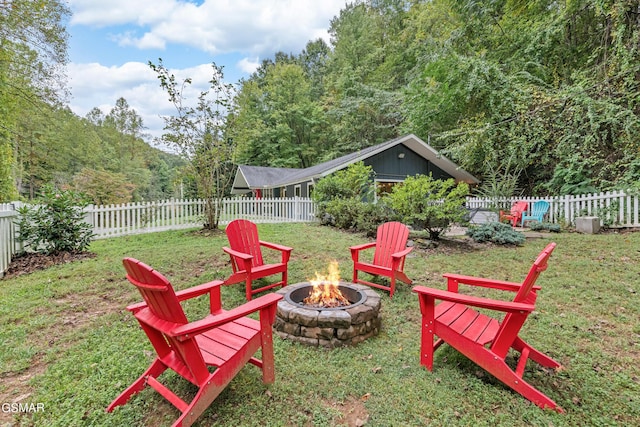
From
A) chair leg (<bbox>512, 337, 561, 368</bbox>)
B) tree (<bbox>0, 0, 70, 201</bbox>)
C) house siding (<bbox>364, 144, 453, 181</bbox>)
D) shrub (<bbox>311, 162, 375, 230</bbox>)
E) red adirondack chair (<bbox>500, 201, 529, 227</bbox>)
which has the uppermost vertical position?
tree (<bbox>0, 0, 70, 201</bbox>)

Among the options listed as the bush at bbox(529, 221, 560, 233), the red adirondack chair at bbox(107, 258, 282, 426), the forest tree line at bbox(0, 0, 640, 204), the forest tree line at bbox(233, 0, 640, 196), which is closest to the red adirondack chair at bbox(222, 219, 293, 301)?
the red adirondack chair at bbox(107, 258, 282, 426)

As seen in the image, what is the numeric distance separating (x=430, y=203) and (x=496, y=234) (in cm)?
189

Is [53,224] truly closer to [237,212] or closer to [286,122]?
[237,212]

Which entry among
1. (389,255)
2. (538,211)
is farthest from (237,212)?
(538,211)

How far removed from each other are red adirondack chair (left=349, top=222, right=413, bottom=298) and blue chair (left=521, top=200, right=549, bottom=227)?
326 inches

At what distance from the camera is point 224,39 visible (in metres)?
12.2

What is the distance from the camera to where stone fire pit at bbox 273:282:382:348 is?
2699 millimetres

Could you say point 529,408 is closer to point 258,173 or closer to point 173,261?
point 173,261

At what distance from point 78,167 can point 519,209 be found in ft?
107

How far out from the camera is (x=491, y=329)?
230 centimetres

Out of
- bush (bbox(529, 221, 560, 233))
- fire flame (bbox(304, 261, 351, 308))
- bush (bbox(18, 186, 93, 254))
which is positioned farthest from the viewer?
bush (bbox(529, 221, 560, 233))

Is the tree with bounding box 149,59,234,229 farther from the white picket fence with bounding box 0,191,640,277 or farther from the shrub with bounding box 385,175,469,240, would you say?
the shrub with bounding box 385,175,469,240

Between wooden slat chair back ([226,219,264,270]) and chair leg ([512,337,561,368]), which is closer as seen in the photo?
chair leg ([512,337,561,368])

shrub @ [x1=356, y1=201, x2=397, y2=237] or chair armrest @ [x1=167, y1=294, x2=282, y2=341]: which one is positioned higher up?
shrub @ [x1=356, y1=201, x2=397, y2=237]
